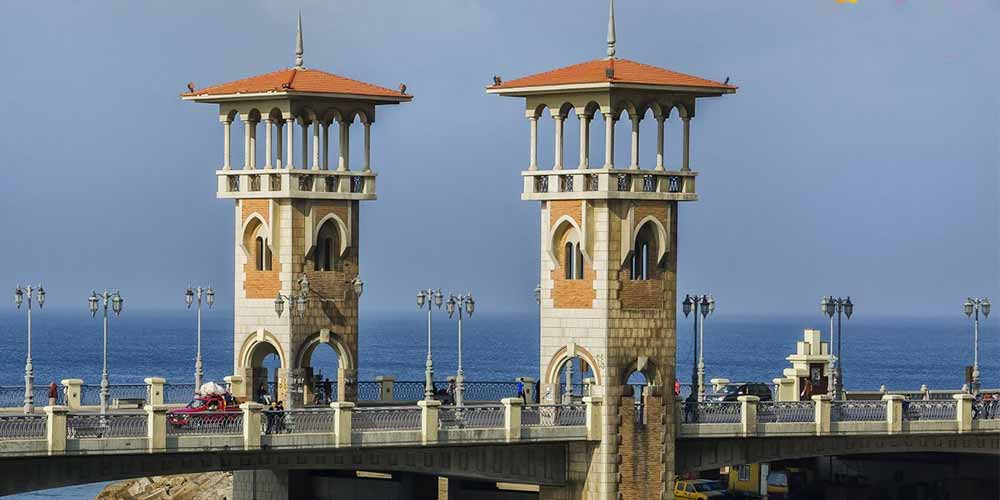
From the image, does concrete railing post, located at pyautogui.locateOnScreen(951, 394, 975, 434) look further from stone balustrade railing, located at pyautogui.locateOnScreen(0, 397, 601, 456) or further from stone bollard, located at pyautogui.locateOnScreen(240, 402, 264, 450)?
stone bollard, located at pyautogui.locateOnScreen(240, 402, 264, 450)

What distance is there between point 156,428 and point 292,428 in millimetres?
4208

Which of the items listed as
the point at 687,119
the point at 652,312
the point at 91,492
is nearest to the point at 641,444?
the point at 652,312

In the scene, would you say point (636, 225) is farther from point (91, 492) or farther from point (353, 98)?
point (91, 492)

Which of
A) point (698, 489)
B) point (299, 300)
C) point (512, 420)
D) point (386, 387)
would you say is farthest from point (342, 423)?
point (698, 489)

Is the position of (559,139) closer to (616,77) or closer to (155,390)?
(616,77)

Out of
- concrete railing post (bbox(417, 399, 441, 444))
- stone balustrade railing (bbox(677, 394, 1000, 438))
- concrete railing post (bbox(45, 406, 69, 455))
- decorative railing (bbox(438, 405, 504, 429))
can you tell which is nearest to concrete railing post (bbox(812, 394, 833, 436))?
stone balustrade railing (bbox(677, 394, 1000, 438))

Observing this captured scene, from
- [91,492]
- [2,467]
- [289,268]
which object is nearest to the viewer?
[2,467]

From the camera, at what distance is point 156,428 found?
207 ft

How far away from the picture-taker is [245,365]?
252ft

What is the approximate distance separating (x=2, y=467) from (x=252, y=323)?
1585 cm

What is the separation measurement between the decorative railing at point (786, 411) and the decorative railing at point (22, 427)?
72.9 feet

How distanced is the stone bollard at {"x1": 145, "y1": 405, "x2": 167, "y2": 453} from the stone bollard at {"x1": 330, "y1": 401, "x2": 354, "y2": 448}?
5117 millimetres

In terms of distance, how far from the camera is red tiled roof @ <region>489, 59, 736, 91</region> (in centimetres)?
7169

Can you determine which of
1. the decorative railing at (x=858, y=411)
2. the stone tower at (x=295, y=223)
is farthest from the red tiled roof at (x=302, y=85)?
the decorative railing at (x=858, y=411)
